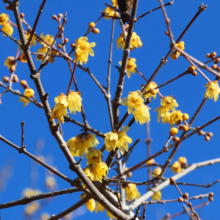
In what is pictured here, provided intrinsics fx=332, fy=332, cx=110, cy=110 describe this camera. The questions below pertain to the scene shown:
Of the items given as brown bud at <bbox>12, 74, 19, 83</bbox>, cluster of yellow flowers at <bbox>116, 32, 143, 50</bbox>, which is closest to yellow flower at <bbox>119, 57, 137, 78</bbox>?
cluster of yellow flowers at <bbox>116, 32, 143, 50</bbox>

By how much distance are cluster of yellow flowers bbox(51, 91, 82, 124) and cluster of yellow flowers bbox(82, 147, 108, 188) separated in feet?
1.09

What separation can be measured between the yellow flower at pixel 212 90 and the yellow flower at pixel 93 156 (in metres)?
1.00

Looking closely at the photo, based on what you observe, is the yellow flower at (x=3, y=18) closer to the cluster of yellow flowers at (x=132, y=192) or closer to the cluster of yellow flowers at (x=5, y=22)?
the cluster of yellow flowers at (x=5, y=22)

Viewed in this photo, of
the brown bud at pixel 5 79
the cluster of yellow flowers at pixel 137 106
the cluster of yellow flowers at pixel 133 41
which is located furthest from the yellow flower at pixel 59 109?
the brown bud at pixel 5 79

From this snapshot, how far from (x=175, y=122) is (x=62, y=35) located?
4.55 feet

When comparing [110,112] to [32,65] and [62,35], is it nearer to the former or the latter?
[62,35]

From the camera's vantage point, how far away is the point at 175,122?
2.85 meters

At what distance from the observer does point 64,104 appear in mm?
2176

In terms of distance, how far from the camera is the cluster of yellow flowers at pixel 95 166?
235 cm

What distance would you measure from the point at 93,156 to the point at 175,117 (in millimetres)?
878

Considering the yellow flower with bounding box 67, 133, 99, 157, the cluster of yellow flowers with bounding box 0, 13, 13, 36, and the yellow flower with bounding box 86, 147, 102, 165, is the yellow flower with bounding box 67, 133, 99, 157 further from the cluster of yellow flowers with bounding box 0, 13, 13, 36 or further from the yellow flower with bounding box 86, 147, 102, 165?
the cluster of yellow flowers with bounding box 0, 13, 13, 36

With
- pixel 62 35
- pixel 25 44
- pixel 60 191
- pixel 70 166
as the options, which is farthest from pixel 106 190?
pixel 62 35

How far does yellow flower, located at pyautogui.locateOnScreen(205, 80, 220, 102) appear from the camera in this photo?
260 cm

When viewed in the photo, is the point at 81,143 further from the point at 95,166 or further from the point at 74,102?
the point at 74,102
